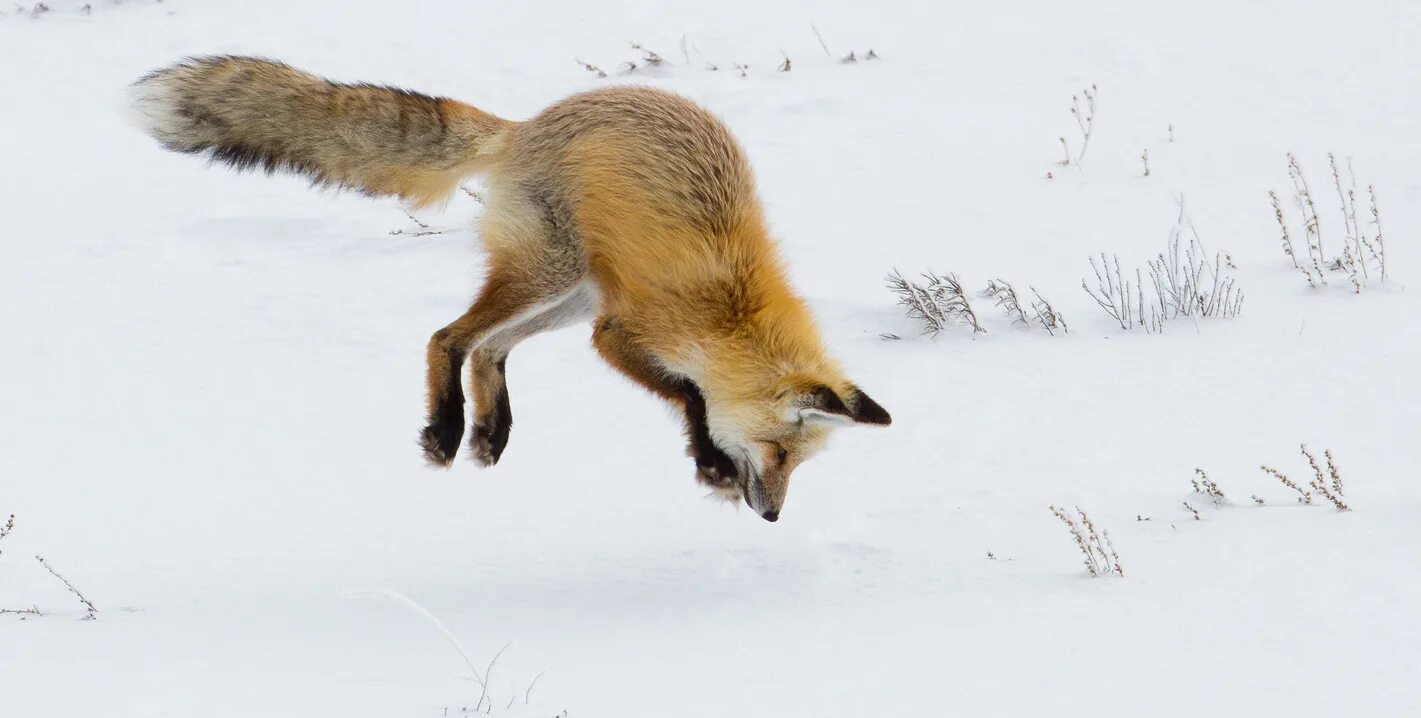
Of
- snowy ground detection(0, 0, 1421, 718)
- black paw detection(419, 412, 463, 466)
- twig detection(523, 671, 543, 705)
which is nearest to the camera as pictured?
twig detection(523, 671, 543, 705)

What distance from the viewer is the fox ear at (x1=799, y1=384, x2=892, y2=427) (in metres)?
4.47

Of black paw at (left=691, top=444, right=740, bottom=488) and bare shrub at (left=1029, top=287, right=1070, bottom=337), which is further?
bare shrub at (left=1029, top=287, right=1070, bottom=337)

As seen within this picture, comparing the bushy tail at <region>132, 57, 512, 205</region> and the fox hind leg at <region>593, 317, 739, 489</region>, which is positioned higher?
the bushy tail at <region>132, 57, 512, 205</region>

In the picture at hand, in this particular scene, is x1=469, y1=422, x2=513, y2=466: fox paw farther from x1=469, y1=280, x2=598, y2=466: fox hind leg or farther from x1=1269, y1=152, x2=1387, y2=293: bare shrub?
x1=1269, y1=152, x2=1387, y2=293: bare shrub

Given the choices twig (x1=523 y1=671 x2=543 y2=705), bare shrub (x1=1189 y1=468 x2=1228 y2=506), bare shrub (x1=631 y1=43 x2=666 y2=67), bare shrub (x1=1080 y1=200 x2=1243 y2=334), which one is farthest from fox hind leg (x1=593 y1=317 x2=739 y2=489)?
bare shrub (x1=631 y1=43 x2=666 y2=67)

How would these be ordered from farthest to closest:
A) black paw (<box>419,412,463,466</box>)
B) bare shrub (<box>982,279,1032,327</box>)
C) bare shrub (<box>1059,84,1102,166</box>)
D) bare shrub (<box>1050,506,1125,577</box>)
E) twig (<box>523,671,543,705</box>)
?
1. bare shrub (<box>1059,84,1102,166</box>)
2. bare shrub (<box>982,279,1032,327</box>)
3. black paw (<box>419,412,463,466</box>)
4. bare shrub (<box>1050,506,1125,577</box>)
5. twig (<box>523,671,543,705</box>)

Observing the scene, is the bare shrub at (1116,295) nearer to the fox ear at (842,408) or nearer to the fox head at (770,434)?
the fox head at (770,434)

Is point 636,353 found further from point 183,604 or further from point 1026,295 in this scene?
point 1026,295

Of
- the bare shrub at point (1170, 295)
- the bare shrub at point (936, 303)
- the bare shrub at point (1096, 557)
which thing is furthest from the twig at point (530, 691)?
the bare shrub at point (1170, 295)

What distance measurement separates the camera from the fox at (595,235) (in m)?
4.99

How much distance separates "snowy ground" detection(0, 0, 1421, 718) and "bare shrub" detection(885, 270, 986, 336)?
11cm

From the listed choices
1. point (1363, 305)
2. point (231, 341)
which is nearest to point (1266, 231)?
point (1363, 305)

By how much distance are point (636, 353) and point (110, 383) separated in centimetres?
304

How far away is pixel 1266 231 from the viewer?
825cm
